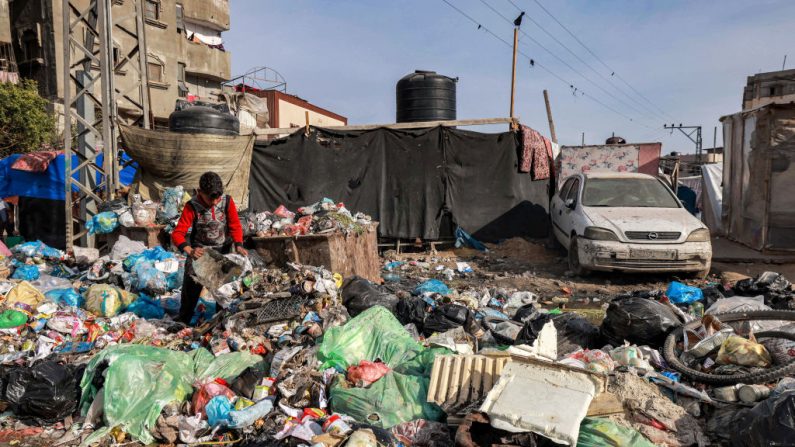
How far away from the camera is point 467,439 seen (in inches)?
115

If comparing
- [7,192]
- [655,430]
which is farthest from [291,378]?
[7,192]

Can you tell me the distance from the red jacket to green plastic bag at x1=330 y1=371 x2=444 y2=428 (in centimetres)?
259

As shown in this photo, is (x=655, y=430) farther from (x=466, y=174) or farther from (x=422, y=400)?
(x=466, y=174)

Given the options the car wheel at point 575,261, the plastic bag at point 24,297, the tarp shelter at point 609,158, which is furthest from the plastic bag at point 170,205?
the tarp shelter at point 609,158

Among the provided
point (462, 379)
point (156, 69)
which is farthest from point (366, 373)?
point (156, 69)

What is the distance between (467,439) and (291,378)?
153 centimetres

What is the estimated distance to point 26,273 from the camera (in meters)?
6.96

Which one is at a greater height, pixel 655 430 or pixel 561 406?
pixel 561 406

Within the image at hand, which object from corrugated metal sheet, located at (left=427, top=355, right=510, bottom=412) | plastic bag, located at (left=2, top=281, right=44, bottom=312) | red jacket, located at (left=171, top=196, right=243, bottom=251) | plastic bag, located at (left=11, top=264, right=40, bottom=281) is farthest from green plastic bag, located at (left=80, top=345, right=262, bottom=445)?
plastic bag, located at (left=11, top=264, right=40, bottom=281)

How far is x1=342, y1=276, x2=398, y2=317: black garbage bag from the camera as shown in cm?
535

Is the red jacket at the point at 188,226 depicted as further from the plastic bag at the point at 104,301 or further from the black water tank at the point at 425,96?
the black water tank at the point at 425,96

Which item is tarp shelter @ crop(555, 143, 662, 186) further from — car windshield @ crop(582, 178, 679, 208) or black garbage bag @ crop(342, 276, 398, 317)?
black garbage bag @ crop(342, 276, 398, 317)

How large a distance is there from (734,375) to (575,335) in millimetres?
1463

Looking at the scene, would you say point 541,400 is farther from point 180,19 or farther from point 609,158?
point 180,19
